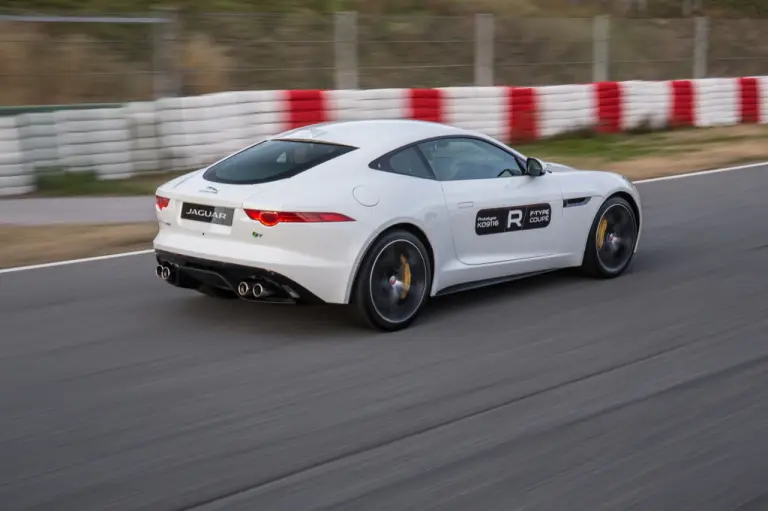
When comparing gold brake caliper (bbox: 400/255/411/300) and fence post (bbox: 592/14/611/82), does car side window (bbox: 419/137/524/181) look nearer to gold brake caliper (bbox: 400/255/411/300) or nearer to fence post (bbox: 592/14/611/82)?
gold brake caliper (bbox: 400/255/411/300)

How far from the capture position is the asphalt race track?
187 inches

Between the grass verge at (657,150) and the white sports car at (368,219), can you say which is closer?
the white sports car at (368,219)

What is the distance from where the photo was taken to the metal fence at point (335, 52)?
15.9 metres

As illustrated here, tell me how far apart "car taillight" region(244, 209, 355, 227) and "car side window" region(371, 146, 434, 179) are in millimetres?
639

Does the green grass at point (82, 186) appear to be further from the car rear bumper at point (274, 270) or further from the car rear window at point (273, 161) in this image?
the car rear bumper at point (274, 270)

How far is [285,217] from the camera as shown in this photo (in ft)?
22.4

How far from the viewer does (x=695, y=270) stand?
9.49m

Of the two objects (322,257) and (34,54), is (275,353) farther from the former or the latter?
(34,54)

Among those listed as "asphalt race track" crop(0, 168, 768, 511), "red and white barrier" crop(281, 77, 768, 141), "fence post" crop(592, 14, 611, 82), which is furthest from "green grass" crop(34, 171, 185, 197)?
"fence post" crop(592, 14, 611, 82)

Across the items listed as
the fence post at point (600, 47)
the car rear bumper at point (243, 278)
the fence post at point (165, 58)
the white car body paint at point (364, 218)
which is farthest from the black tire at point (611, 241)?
the fence post at point (600, 47)

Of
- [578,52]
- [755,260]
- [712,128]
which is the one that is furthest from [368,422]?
[578,52]

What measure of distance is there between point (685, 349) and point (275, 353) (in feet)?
8.36

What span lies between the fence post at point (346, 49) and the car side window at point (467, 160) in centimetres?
1131

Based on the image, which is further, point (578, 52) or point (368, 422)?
point (578, 52)
